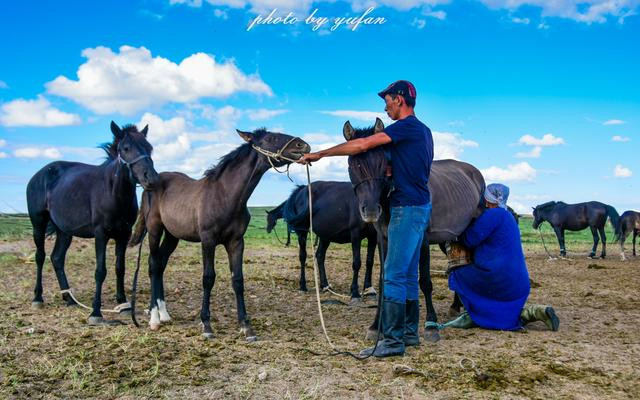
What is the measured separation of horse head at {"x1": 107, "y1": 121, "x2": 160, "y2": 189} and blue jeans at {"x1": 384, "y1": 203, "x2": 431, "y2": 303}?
3.32 m

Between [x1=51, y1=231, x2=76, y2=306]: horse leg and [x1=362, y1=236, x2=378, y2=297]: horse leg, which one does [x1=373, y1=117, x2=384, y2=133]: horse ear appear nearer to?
[x1=362, y1=236, x2=378, y2=297]: horse leg

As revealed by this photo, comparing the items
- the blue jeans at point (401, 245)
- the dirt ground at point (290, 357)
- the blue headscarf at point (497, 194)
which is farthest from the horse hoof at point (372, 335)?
the blue headscarf at point (497, 194)

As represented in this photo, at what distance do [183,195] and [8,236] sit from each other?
61.8 feet

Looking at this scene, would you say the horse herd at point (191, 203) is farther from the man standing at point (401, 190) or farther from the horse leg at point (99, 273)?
the man standing at point (401, 190)

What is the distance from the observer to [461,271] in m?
6.82

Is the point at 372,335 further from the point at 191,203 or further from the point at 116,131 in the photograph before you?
the point at 116,131

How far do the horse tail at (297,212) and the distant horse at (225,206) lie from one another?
4.34 m

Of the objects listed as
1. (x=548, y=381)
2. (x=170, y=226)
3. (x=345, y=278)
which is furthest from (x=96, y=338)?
(x=345, y=278)

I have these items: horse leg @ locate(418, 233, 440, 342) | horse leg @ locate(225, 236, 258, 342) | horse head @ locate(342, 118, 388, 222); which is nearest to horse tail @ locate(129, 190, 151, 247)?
horse leg @ locate(225, 236, 258, 342)

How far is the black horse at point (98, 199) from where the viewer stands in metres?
7.09

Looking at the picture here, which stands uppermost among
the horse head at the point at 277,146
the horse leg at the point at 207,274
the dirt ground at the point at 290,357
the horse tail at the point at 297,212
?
the horse head at the point at 277,146

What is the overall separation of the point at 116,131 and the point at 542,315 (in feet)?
19.9

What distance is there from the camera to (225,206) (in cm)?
649

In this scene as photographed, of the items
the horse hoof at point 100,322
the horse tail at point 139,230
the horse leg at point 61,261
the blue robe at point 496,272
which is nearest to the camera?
the blue robe at point 496,272
